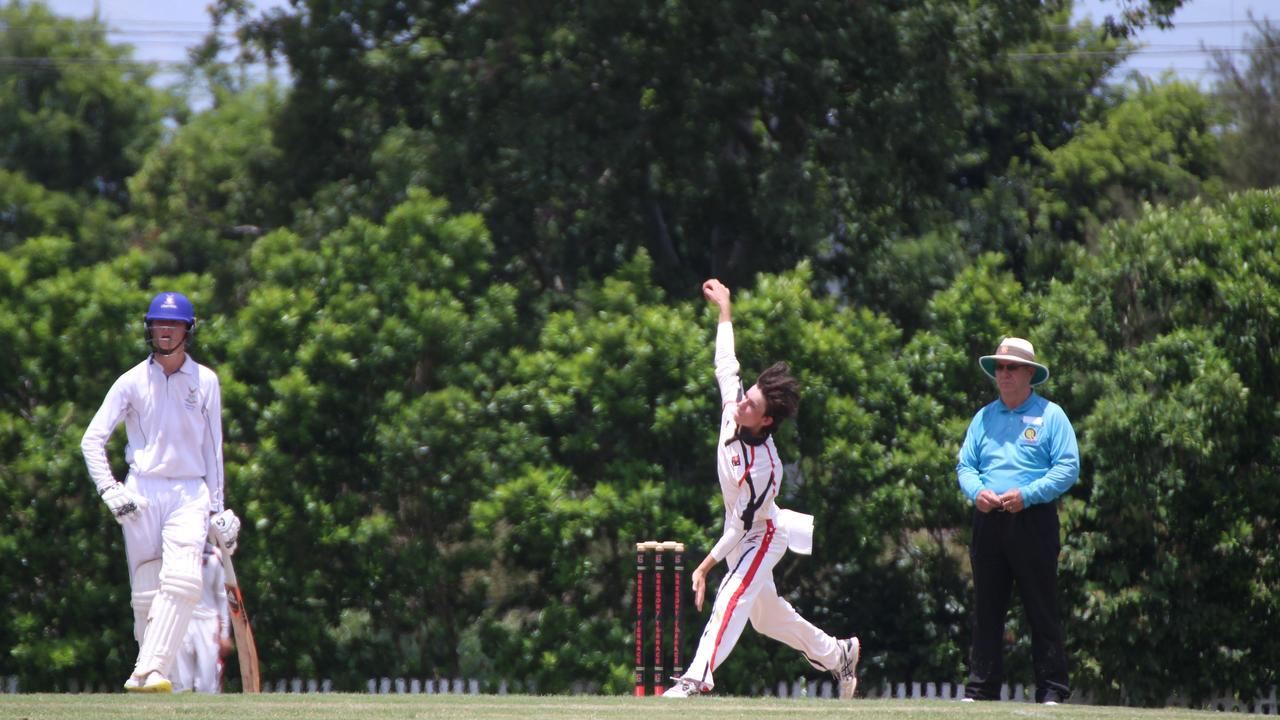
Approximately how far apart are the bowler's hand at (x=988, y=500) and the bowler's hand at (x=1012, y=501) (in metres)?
0.03

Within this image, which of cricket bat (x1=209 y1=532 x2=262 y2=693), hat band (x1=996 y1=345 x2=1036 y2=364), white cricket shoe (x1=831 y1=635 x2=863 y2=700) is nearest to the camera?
hat band (x1=996 y1=345 x2=1036 y2=364)

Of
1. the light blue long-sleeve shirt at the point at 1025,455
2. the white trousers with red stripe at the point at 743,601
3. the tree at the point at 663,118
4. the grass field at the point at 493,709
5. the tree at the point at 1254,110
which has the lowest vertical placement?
the grass field at the point at 493,709

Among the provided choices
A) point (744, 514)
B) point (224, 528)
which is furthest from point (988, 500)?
point (224, 528)

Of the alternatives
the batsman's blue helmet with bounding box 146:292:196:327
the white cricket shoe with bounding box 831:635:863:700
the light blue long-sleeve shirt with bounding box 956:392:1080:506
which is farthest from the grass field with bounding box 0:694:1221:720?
the batsman's blue helmet with bounding box 146:292:196:327

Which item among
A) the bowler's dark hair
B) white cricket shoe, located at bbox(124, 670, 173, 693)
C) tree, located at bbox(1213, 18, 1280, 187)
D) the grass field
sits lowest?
the grass field

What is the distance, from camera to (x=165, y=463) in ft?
30.9

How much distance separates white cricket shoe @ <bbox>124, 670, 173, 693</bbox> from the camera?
8852 millimetres

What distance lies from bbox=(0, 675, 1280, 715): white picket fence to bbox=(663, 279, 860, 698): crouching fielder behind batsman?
4.66 metres

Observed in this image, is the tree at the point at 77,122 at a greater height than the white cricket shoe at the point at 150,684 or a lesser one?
greater

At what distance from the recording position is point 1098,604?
13.0 m

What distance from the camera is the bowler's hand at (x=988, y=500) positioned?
896 centimetres

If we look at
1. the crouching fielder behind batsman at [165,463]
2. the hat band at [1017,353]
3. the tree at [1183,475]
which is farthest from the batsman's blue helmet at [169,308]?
the tree at [1183,475]

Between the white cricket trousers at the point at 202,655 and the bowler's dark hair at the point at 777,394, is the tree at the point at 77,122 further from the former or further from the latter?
the bowler's dark hair at the point at 777,394

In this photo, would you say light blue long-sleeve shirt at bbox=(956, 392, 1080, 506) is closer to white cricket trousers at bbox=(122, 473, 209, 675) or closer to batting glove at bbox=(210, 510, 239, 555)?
batting glove at bbox=(210, 510, 239, 555)
